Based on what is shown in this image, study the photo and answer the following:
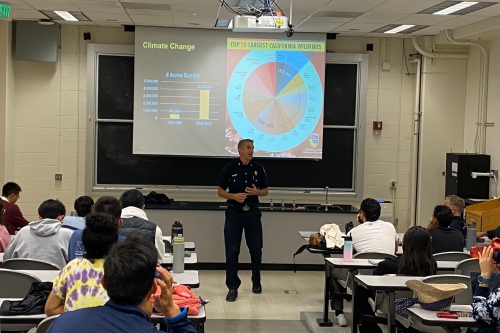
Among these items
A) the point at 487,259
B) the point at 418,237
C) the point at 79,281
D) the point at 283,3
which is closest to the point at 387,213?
the point at 283,3

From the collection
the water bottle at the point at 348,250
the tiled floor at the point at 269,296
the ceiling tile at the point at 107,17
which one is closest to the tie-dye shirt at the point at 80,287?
the water bottle at the point at 348,250

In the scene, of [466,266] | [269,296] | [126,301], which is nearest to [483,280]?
[466,266]

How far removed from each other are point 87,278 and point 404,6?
5.36m

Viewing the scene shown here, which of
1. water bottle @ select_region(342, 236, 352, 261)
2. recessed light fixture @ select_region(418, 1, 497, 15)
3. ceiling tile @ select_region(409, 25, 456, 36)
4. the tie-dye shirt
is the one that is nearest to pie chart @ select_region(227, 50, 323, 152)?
ceiling tile @ select_region(409, 25, 456, 36)

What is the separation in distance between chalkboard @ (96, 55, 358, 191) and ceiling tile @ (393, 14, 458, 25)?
1.41m

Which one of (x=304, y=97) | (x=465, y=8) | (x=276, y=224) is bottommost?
(x=276, y=224)

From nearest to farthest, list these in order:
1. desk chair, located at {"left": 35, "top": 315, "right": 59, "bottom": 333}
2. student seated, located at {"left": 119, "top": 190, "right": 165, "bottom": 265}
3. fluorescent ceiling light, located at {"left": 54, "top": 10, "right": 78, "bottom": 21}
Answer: desk chair, located at {"left": 35, "top": 315, "right": 59, "bottom": 333}, student seated, located at {"left": 119, "top": 190, "right": 165, "bottom": 265}, fluorescent ceiling light, located at {"left": 54, "top": 10, "right": 78, "bottom": 21}

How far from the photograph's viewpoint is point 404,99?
1012cm

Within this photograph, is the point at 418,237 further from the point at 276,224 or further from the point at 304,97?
the point at 304,97

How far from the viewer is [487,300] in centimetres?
364

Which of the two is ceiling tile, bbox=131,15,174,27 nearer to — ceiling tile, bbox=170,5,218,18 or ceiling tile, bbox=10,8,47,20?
ceiling tile, bbox=170,5,218,18

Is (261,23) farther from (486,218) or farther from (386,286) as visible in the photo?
(486,218)

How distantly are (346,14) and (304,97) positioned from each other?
176 centimetres

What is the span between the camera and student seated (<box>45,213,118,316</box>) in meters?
3.38
